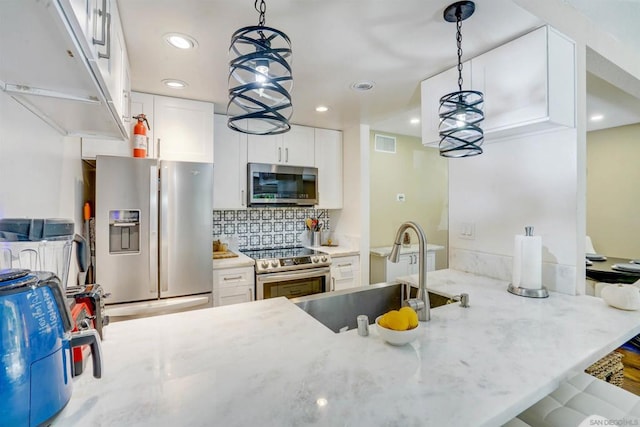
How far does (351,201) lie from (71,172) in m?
2.52

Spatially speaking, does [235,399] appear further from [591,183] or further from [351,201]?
[591,183]

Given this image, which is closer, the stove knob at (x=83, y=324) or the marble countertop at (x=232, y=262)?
the stove knob at (x=83, y=324)

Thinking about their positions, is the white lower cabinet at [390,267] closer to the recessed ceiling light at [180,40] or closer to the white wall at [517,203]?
the white wall at [517,203]

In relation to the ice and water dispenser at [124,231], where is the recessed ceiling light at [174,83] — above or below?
above

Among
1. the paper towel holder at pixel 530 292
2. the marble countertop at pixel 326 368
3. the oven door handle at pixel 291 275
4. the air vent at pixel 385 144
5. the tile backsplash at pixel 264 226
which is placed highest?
the air vent at pixel 385 144

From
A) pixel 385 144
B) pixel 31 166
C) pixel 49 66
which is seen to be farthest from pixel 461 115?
pixel 385 144

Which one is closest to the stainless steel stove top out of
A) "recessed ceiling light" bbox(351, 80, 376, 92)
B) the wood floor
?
"recessed ceiling light" bbox(351, 80, 376, 92)

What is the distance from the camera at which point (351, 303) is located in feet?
5.66

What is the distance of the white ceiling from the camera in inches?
54.9

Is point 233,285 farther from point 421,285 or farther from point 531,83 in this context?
point 531,83

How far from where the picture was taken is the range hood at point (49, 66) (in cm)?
59

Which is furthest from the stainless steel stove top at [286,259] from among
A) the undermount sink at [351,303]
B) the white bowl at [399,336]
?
the white bowl at [399,336]

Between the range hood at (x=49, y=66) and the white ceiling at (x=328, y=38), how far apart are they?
0.61 meters

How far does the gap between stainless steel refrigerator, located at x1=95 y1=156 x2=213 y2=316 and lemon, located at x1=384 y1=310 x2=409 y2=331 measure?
1.75 m
